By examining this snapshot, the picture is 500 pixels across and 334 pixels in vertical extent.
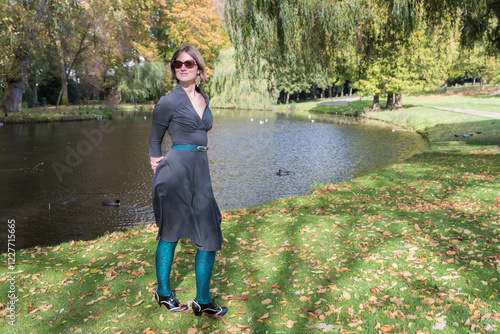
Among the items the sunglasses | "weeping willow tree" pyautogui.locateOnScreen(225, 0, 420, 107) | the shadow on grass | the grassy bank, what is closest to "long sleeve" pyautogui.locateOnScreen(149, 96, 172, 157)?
the sunglasses

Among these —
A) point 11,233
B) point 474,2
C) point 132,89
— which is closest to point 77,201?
point 11,233

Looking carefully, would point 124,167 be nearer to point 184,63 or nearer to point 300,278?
point 300,278

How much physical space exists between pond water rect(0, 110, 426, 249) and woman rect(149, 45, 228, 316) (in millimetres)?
5634

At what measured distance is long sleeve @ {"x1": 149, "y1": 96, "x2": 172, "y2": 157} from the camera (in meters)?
3.48

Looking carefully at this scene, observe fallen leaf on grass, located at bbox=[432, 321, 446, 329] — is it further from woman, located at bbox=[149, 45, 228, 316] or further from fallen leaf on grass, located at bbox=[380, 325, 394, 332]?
woman, located at bbox=[149, 45, 228, 316]

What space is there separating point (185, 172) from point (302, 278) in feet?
7.32

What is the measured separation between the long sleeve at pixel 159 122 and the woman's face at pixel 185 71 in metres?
0.25

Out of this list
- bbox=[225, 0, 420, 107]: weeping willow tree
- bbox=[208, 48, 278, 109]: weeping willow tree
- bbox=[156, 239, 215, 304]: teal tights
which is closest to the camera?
bbox=[156, 239, 215, 304]: teal tights

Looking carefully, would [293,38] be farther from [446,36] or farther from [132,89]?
[132,89]

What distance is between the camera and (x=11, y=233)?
8.30 meters

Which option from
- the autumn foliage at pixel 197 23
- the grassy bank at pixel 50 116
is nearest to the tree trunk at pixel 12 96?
the grassy bank at pixel 50 116

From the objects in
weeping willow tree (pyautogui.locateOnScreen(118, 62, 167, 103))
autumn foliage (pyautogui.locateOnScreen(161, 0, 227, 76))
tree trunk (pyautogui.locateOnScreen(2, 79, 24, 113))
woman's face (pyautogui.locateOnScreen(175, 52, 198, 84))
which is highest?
autumn foliage (pyautogui.locateOnScreen(161, 0, 227, 76))

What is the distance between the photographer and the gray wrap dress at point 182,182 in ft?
11.4

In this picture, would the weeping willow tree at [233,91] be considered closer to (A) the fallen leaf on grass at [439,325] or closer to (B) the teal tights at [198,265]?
(B) the teal tights at [198,265]
